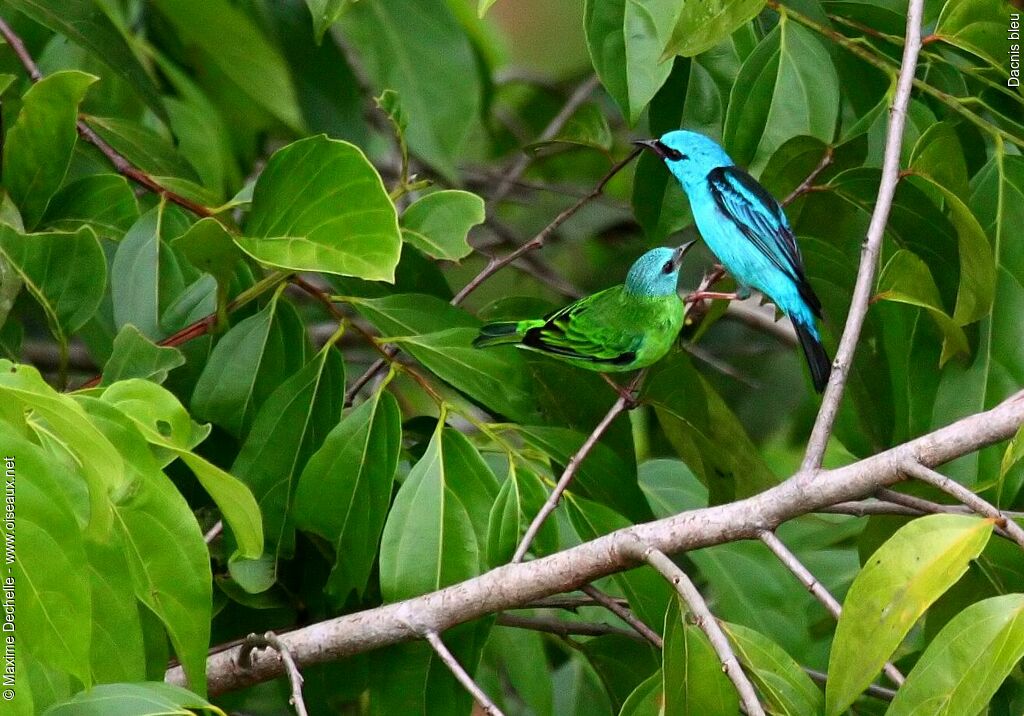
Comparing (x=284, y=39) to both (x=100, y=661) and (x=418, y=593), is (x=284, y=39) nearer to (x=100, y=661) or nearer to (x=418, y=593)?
(x=418, y=593)

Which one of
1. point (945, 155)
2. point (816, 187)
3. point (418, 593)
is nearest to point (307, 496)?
point (418, 593)

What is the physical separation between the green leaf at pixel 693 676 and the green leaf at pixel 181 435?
2.18 ft

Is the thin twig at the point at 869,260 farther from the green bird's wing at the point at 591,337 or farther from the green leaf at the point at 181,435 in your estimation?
the green leaf at the point at 181,435

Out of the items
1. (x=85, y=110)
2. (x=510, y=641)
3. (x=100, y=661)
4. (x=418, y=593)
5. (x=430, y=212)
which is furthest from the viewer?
(x=85, y=110)

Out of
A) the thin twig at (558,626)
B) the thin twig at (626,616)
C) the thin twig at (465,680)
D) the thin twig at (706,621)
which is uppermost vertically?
the thin twig at (706,621)

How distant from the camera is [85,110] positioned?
12.1 ft

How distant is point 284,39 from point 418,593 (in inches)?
92.7

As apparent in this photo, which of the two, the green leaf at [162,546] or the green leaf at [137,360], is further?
the green leaf at [137,360]

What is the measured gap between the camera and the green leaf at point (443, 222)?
2551 millimetres

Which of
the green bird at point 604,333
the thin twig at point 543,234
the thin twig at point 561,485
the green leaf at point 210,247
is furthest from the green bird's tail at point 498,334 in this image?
the green leaf at point 210,247

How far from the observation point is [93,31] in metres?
3.01

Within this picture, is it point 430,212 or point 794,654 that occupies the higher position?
point 430,212

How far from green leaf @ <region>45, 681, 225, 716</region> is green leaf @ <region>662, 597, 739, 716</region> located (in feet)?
2.22

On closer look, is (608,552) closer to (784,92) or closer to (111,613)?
(111,613)
